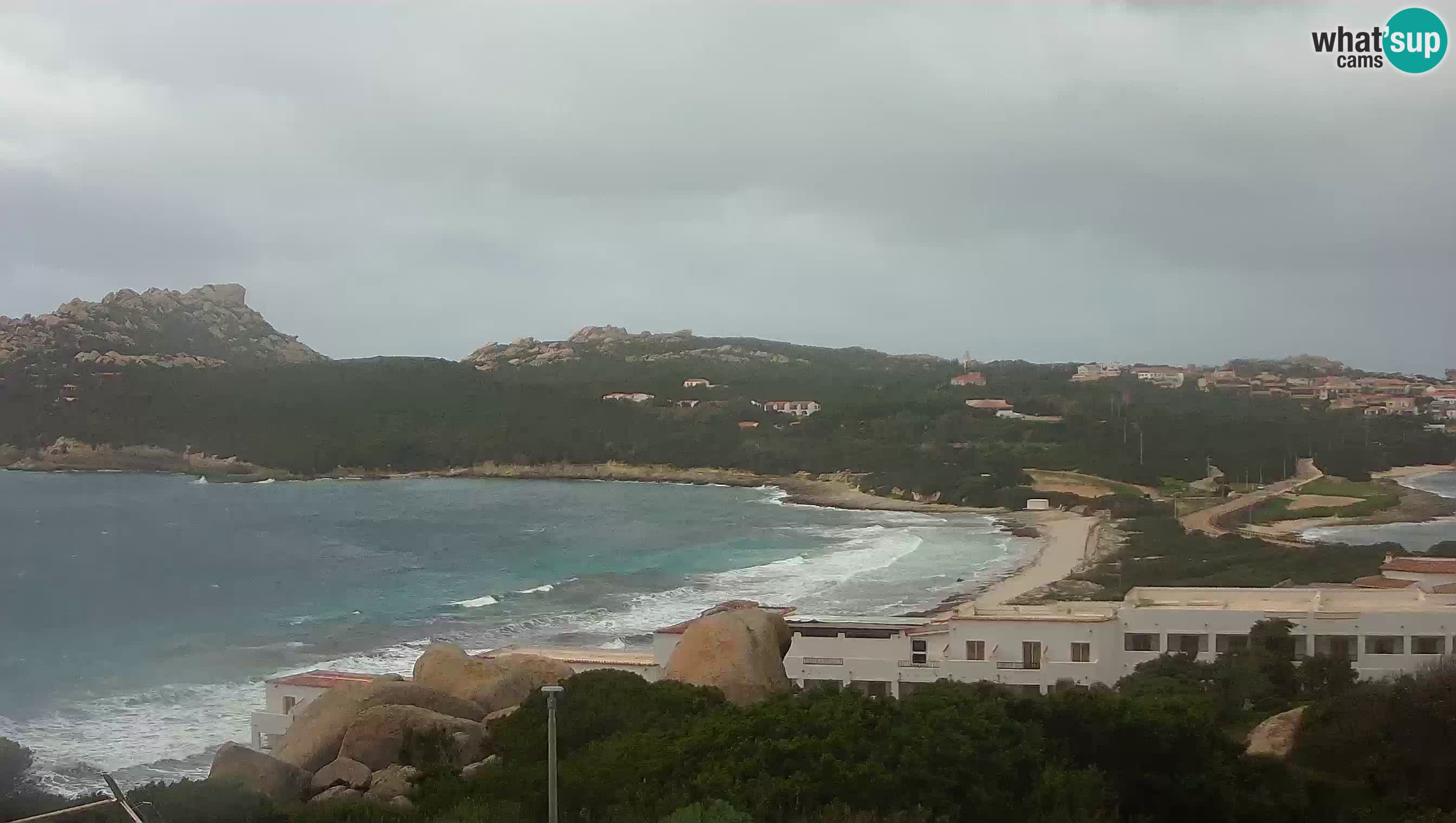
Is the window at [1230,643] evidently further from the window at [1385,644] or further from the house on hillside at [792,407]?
the house on hillside at [792,407]

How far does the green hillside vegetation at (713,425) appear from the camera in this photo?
191ft

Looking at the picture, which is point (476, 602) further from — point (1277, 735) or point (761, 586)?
point (1277, 735)

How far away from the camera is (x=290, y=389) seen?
84.0 metres

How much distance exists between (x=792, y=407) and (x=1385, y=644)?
70.9 metres

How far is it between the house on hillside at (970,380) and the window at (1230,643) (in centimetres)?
7321

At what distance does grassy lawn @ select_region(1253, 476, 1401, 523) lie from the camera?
1657 inches

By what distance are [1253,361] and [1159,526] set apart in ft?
144

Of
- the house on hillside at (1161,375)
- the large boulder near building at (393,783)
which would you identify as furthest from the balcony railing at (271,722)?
the house on hillside at (1161,375)

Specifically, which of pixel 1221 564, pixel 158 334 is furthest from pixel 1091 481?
pixel 158 334

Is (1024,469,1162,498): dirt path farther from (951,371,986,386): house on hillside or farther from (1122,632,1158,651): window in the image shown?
(1122,632,1158,651): window

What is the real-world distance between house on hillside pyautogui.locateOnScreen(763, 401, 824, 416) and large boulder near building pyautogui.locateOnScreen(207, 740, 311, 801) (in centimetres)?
7312

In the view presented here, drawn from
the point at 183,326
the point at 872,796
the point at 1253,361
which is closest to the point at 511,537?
the point at 872,796

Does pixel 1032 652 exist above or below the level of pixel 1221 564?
above

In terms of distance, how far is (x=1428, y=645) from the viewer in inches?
642
